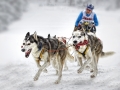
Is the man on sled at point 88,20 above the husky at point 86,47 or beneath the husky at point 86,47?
above

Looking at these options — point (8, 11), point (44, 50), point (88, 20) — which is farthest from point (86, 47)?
point (8, 11)

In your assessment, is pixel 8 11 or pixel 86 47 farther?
pixel 8 11

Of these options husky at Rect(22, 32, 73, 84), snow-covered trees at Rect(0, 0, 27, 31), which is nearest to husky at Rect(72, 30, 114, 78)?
husky at Rect(22, 32, 73, 84)

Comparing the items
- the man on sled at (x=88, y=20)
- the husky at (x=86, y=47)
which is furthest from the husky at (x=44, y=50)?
the man on sled at (x=88, y=20)

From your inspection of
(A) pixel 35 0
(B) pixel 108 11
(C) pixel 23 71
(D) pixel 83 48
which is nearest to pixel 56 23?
(B) pixel 108 11

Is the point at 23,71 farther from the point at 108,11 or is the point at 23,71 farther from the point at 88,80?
the point at 108,11

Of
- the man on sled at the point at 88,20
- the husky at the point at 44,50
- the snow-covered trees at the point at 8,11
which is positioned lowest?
the husky at the point at 44,50

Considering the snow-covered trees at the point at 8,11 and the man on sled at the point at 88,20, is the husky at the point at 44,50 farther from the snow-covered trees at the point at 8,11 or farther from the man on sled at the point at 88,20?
the snow-covered trees at the point at 8,11

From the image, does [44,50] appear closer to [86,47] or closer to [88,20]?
[86,47]

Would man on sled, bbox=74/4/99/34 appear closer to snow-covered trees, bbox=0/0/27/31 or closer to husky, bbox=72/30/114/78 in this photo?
husky, bbox=72/30/114/78

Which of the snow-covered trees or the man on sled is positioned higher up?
the snow-covered trees

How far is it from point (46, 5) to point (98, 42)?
4182 centimetres

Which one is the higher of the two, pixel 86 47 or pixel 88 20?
pixel 88 20

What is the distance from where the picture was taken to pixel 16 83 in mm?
7664
